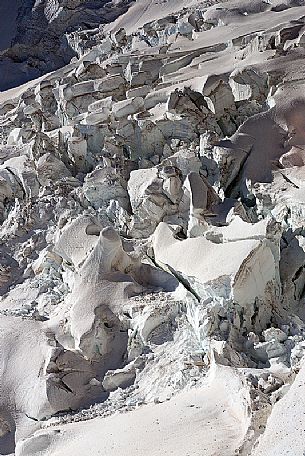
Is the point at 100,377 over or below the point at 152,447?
below

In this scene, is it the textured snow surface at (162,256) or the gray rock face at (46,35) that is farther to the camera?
the gray rock face at (46,35)

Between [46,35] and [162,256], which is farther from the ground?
[162,256]

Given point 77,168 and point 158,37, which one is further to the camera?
point 158,37

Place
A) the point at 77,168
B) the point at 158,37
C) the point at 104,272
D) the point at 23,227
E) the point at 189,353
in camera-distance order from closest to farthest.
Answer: the point at 189,353
the point at 104,272
the point at 23,227
the point at 77,168
the point at 158,37

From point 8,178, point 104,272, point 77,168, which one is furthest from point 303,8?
point 104,272

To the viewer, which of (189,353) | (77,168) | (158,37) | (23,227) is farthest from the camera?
(158,37)

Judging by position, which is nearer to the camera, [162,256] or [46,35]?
[162,256]

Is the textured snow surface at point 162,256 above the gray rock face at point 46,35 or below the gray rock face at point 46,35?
above

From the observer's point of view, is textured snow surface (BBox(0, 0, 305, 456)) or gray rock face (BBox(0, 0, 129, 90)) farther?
gray rock face (BBox(0, 0, 129, 90))

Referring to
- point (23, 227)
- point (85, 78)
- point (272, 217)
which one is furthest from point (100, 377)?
point (85, 78)

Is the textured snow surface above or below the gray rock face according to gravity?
above

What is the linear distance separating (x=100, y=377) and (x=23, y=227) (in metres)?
4.35

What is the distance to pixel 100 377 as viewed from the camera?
7688 mm

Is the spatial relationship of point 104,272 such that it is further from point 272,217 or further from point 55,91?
point 55,91
